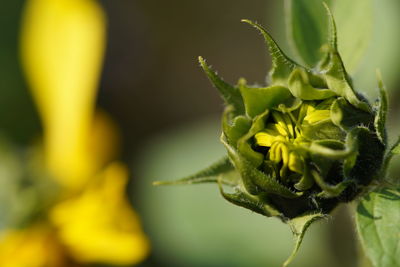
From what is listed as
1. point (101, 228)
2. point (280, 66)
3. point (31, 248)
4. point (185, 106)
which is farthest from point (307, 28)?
point (185, 106)

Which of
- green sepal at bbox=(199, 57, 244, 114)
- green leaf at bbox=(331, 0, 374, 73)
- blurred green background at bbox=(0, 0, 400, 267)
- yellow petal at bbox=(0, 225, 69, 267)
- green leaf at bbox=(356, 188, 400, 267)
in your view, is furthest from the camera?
blurred green background at bbox=(0, 0, 400, 267)

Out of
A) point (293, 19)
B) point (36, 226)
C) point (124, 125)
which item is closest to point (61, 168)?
point (36, 226)

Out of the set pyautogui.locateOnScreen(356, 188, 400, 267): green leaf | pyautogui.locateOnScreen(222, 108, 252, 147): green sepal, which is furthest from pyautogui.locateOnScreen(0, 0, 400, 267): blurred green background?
pyautogui.locateOnScreen(222, 108, 252, 147): green sepal

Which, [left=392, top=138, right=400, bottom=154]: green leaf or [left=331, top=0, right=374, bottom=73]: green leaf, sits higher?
[left=331, top=0, right=374, bottom=73]: green leaf

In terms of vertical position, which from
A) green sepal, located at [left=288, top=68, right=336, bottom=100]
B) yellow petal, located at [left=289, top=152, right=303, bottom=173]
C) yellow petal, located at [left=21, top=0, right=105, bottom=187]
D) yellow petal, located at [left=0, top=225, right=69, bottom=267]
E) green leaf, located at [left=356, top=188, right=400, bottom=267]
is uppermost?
green sepal, located at [left=288, top=68, right=336, bottom=100]

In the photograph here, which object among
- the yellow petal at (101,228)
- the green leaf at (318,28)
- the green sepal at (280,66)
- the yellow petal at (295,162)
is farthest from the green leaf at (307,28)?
the yellow petal at (101,228)

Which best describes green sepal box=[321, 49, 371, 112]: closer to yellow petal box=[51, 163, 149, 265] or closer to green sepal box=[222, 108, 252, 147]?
green sepal box=[222, 108, 252, 147]
